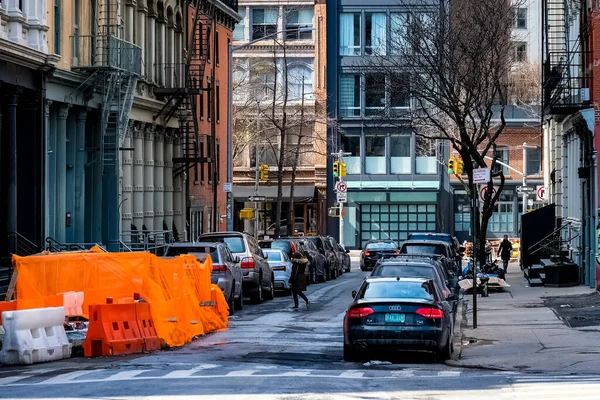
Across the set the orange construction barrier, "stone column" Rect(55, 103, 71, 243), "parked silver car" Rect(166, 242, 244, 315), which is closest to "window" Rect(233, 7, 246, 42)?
"stone column" Rect(55, 103, 71, 243)

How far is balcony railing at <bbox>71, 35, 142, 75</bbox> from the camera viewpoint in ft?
125

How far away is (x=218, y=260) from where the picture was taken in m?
29.3

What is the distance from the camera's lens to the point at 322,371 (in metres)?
17.6

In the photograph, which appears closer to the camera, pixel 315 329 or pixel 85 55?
pixel 315 329

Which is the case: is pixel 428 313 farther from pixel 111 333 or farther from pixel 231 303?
pixel 231 303

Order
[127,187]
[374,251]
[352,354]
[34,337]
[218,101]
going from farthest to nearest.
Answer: [218,101] < [374,251] < [127,187] < [352,354] < [34,337]

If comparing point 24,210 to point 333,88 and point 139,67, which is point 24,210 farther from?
point 333,88

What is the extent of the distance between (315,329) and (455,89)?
19894 mm

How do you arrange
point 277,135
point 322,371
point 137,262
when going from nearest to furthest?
point 322,371 → point 137,262 → point 277,135

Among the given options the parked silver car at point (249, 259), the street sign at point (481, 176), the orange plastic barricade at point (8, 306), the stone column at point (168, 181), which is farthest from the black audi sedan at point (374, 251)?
the orange plastic barricade at point (8, 306)

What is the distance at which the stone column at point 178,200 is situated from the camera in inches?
2050

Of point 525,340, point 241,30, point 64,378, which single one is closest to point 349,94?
point 241,30

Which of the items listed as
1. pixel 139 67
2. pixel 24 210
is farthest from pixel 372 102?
pixel 24 210

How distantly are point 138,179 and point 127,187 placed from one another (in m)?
2.09
